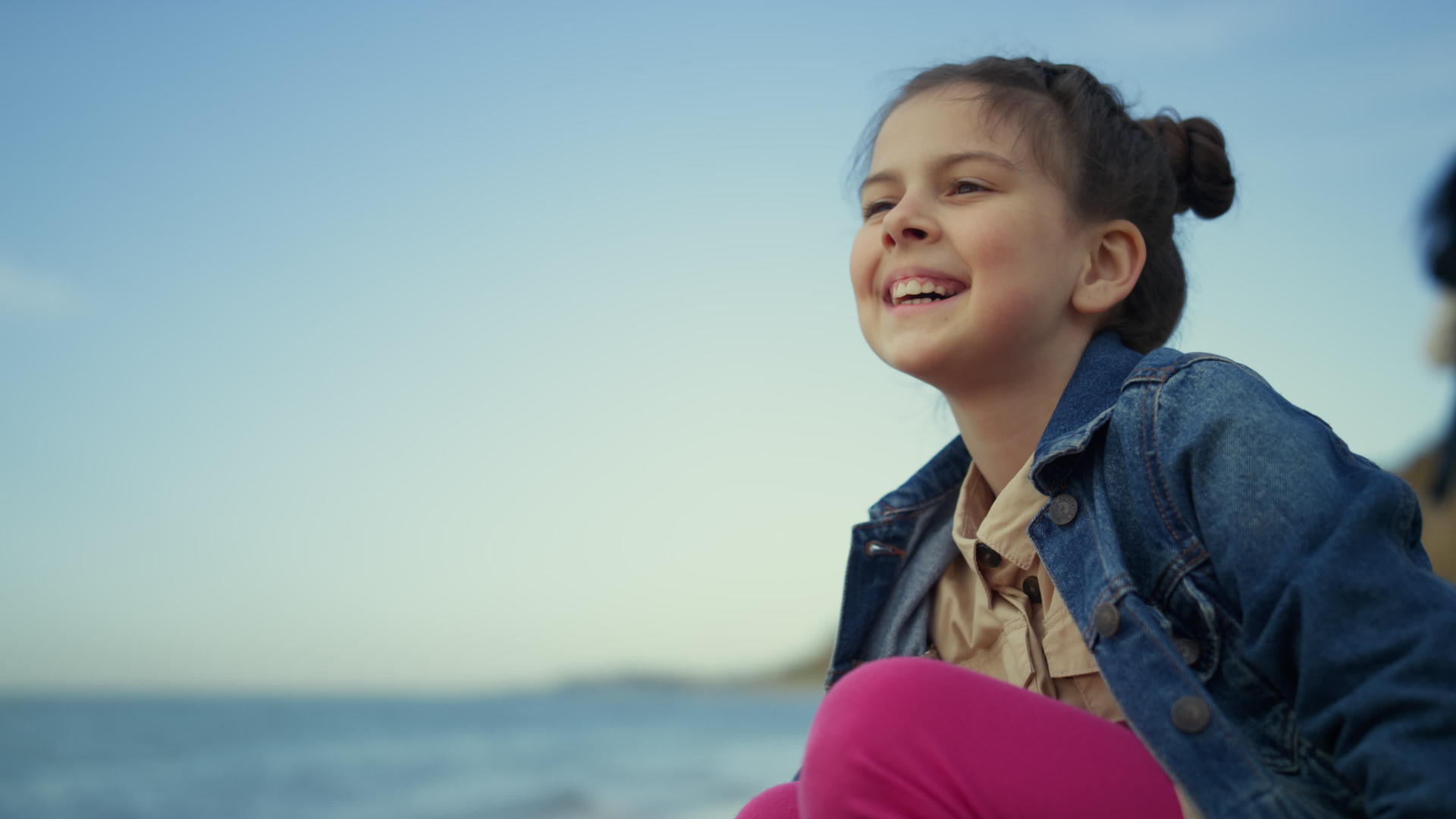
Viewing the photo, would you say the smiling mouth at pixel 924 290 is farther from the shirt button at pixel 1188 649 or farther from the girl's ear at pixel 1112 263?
the shirt button at pixel 1188 649

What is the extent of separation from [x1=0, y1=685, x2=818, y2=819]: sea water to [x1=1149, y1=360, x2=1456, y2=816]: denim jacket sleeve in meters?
7.07

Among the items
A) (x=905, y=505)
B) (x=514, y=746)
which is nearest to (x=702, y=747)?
(x=514, y=746)

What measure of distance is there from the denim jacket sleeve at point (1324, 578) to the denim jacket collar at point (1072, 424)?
5.4 inches

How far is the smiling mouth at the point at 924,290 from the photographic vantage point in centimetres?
156

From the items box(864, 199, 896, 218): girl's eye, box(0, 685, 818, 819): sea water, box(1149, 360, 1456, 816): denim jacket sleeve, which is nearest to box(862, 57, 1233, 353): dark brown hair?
box(864, 199, 896, 218): girl's eye

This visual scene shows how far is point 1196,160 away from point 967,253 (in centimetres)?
50

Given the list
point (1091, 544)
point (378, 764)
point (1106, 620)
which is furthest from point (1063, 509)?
point (378, 764)

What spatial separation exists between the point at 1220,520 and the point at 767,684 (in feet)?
199

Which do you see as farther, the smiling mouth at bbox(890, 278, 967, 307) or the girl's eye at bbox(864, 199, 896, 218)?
the girl's eye at bbox(864, 199, 896, 218)

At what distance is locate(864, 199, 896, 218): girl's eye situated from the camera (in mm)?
1714

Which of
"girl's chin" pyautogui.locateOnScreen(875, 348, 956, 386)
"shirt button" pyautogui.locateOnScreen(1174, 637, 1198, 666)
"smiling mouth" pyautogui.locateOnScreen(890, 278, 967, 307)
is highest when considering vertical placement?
"smiling mouth" pyautogui.locateOnScreen(890, 278, 967, 307)

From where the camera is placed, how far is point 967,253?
60.2 inches

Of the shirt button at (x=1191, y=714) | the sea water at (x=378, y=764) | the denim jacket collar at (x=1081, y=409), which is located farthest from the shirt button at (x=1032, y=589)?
the sea water at (x=378, y=764)

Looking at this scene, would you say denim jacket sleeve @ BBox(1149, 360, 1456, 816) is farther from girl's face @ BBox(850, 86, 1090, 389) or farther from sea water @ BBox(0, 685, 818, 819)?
sea water @ BBox(0, 685, 818, 819)
